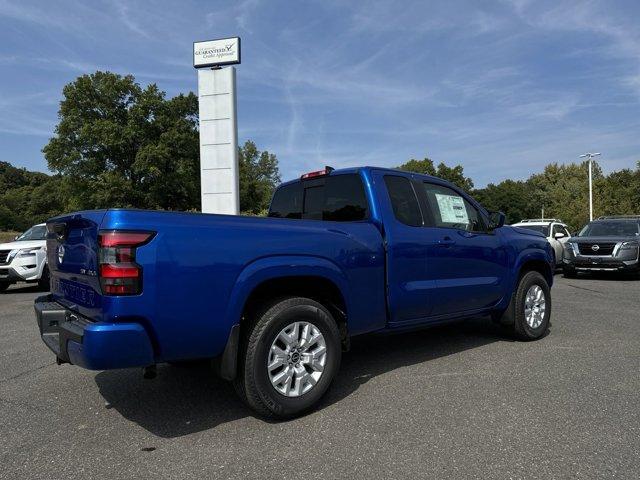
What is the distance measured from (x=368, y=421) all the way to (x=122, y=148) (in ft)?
131

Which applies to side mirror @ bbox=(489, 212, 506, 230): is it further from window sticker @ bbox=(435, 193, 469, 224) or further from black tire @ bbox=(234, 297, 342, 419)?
black tire @ bbox=(234, 297, 342, 419)

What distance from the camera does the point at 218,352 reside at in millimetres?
3408

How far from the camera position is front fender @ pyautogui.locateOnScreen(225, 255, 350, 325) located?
134 inches

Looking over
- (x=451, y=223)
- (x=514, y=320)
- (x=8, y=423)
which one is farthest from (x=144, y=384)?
(x=514, y=320)

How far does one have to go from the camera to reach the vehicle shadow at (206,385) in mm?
3762

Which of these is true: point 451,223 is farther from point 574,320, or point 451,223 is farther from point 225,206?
point 225,206

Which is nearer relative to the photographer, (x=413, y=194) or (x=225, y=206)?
(x=413, y=194)

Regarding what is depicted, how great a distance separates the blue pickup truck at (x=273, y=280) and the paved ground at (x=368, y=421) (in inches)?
17.3

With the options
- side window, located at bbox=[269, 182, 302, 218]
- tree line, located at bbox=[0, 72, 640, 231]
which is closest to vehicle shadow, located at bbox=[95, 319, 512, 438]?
side window, located at bbox=[269, 182, 302, 218]

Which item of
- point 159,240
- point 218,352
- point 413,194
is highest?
point 413,194

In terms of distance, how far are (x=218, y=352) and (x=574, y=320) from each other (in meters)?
5.91

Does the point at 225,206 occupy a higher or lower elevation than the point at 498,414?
higher

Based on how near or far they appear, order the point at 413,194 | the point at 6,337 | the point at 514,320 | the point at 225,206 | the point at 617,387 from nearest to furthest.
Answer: the point at 617,387, the point at 413,194, the point at 514,320, the point at 6,337, the point at 225,206

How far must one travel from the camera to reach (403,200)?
479 centimetres
